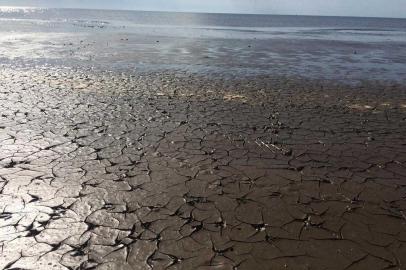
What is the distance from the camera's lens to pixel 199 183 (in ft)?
19.9

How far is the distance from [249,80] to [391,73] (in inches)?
297

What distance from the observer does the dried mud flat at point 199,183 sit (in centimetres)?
438

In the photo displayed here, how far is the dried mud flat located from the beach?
23 mm

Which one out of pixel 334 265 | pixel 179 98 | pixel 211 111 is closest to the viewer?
pixel 334 265

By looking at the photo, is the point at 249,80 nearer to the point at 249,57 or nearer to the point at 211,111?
the point at 211,111

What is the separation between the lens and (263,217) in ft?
16.9

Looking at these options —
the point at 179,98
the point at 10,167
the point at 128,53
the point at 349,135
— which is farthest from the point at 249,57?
the point at 10,167

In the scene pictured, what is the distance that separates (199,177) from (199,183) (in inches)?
8.5

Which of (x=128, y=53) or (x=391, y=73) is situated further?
(x=128, y=53)

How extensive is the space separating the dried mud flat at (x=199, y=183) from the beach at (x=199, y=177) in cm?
2

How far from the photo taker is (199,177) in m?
6.28

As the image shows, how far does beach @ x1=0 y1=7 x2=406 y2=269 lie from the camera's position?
441cm

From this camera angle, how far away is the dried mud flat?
438 centimetres

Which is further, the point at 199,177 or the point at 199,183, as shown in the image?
the point at 199,177
